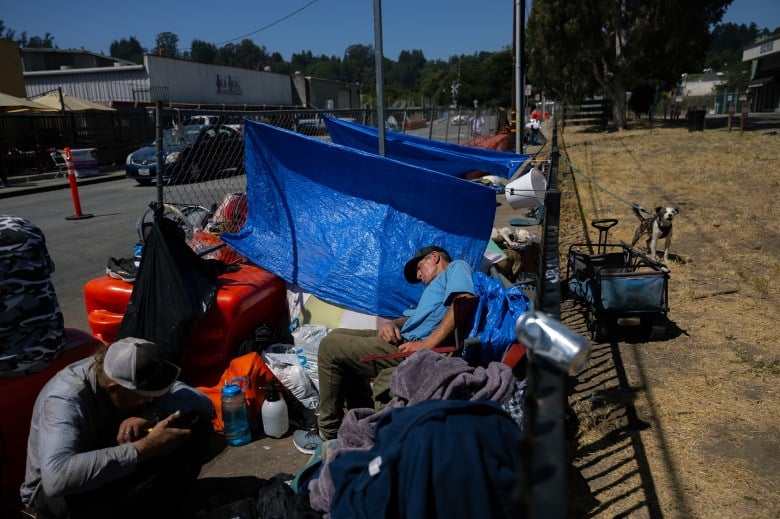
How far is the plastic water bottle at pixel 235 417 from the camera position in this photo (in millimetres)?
3541

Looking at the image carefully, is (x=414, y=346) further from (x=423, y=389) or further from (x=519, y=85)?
(x=519, y=85)

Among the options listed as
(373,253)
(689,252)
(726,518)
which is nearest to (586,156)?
(689,252)

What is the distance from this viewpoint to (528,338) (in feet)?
2.85

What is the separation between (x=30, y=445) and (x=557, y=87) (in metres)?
33.8

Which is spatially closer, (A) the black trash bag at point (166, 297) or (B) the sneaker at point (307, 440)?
(B) the sneaker at point (307, 440)

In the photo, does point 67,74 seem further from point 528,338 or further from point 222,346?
point 528,338

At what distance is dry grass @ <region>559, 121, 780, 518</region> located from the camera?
288 centimetres

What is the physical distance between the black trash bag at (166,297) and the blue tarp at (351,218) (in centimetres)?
95

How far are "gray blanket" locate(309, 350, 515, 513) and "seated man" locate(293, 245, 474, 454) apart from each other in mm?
618

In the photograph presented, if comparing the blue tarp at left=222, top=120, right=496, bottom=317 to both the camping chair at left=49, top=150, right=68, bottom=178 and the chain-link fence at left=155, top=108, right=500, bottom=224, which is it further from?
the camping chair at left=49, top=150, right=68, bottom=178

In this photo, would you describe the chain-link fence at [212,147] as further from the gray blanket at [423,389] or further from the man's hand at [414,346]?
the gray blanket at [423,389]

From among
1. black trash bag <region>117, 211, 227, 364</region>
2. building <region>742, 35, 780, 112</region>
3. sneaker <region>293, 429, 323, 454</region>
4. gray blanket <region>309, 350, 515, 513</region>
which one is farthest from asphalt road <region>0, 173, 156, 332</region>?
building <region>742, 35, 780, 112</region>

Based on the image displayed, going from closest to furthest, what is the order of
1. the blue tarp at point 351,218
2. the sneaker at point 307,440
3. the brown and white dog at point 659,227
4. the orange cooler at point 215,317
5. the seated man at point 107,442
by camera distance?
the seated man at point 107,442
the sneaker at point 307,440
the orange cooler at point 215,317
the blue tarp at point 351,218
the brown and white dog at point 659,227

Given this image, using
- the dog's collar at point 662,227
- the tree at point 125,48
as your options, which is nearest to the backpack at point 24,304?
the dog's collar at point 662,227
